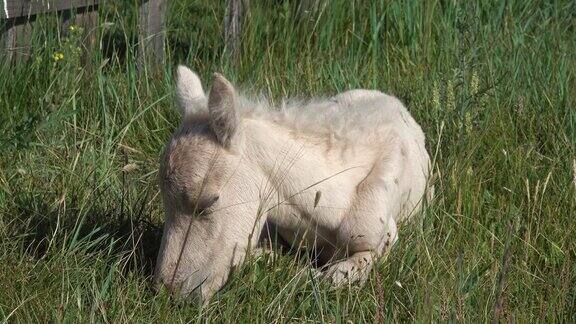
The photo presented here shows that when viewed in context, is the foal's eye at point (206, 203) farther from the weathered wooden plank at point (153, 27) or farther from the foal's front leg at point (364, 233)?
the weathered wooden plank at point (153, 27)

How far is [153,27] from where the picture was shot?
7.31m

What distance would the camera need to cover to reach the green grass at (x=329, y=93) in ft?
14.5

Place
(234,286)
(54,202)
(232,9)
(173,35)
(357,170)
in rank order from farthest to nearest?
(173,35)
(232,9)
(54,202)
(357,170)
(234,286)

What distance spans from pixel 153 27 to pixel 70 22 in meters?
0.57

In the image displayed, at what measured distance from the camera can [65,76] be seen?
6383mm

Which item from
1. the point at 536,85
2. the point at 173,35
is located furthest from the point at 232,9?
the point at 536,85

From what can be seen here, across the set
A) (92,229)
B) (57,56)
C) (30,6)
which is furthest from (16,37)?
(92,229)

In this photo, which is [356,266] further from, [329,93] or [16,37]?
[16,37]

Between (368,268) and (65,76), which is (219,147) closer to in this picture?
(368,268)

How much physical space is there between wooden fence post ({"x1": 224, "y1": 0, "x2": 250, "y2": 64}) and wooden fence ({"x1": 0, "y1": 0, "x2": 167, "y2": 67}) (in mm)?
430

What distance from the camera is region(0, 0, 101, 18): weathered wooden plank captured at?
21.8ft

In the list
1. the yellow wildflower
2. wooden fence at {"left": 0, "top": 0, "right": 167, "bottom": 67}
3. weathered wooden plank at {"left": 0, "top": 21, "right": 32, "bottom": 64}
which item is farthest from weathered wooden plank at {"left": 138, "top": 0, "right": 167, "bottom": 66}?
the yellow wildflower

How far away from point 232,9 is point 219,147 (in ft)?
9.64

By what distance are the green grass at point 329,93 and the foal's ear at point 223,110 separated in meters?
0.57
